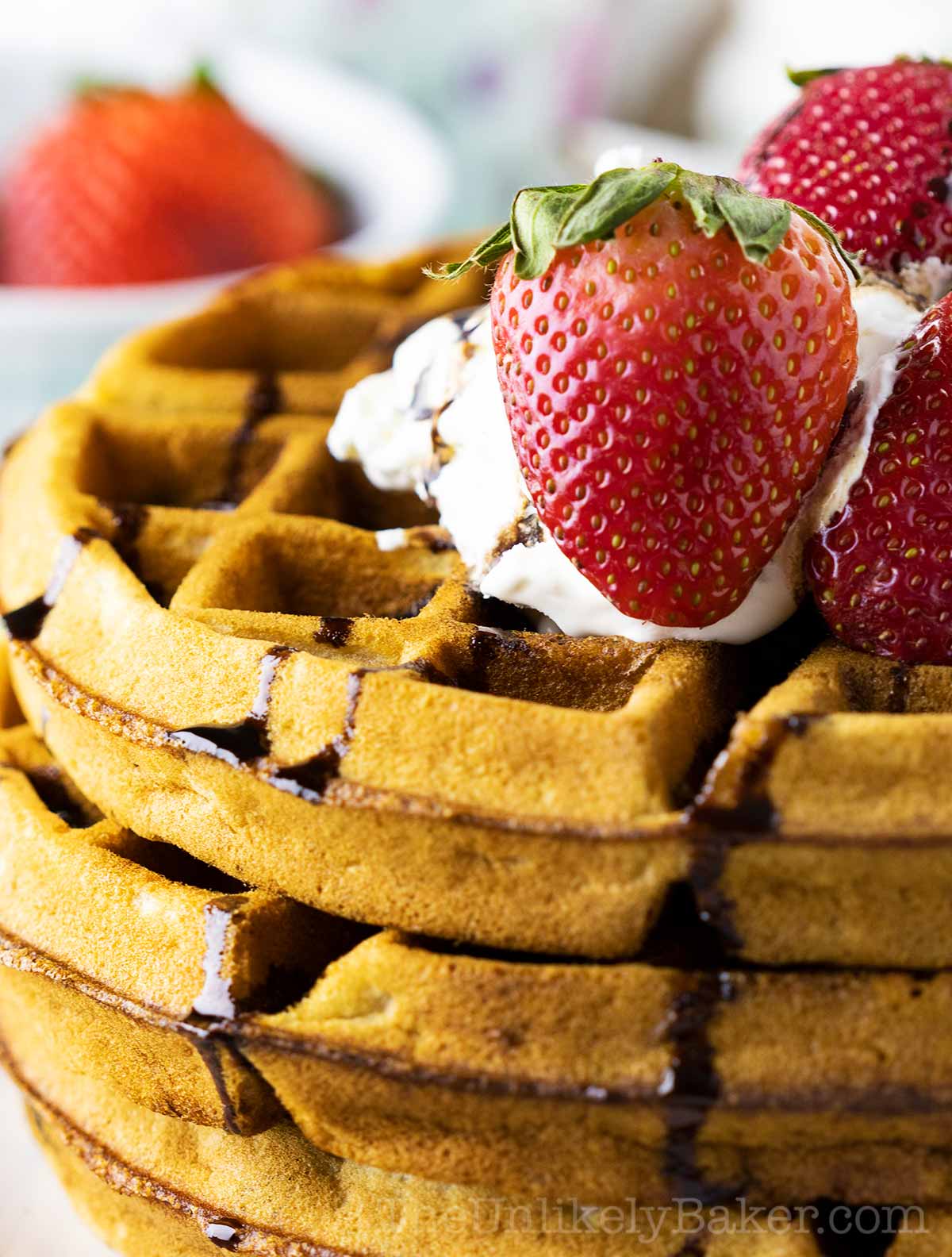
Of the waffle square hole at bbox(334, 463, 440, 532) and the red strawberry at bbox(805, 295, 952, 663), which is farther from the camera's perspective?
the waffle square hole at bbox(334, 463, 440, 532)

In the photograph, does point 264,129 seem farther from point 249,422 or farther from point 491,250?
point 491,250

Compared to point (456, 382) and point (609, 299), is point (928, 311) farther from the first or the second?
point (456, 382)

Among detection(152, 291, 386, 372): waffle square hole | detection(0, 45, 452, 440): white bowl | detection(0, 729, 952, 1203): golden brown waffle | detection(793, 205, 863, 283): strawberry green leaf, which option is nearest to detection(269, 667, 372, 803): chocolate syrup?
detection(0, 729, 952, 1203): golden brown waffle

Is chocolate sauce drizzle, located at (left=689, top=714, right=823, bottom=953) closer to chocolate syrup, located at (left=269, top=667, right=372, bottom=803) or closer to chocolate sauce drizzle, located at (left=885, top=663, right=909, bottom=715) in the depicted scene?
chocolate sauce drizzle, located at (left=885, top=663, right=909, bottom=715)

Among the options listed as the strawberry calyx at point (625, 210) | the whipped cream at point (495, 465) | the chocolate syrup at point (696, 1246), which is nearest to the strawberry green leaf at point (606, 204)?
the strawberry calyx at point (625, 210)

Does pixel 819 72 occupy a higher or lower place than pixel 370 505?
higher

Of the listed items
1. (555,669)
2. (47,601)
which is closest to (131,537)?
(47,601)

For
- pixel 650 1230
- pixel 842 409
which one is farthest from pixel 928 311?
pixel 650 1230
